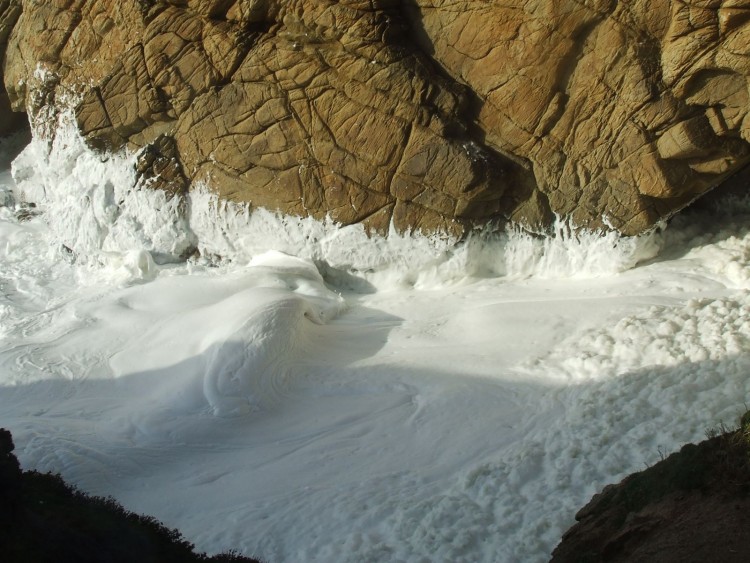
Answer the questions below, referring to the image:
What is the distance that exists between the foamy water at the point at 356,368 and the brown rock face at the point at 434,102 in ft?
1.58

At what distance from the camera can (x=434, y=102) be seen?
32.4ft

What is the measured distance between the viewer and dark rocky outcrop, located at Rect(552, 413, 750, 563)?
418cm

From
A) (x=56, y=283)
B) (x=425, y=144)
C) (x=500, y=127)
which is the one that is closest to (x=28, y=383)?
(x=56, y=283)

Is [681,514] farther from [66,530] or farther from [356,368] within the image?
[356,368]

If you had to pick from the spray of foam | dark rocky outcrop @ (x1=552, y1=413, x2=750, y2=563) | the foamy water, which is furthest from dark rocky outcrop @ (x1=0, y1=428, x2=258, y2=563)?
the spray of foam

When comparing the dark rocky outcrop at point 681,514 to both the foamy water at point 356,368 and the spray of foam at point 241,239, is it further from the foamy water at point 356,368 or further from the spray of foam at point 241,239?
the spray of foam at point 241,239

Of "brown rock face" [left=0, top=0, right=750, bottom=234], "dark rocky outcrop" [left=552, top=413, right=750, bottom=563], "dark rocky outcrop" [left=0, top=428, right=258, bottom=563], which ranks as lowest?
"dark rocky outcrop" [left=552, top=413, right=750, bottom=563]

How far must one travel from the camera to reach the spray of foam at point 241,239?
9.81 meters

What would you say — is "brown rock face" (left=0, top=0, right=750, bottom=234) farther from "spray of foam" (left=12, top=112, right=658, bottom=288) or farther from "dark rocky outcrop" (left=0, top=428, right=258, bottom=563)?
"dark rocky outcrop" (left=0, top=428, right=258, bottom=563)

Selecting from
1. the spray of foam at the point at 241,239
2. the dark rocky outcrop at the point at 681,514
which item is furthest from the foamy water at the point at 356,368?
the dark rocky outcrop at the point at 681,514

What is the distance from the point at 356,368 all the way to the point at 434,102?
3.28 m

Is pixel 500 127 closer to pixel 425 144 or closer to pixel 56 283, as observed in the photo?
pixel 425 144

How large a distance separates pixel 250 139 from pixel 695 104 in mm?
5259

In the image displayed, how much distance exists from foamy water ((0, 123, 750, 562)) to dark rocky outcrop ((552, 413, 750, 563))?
33.2 inches
